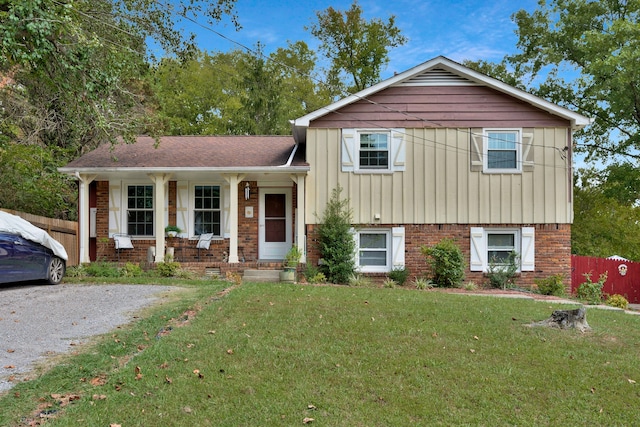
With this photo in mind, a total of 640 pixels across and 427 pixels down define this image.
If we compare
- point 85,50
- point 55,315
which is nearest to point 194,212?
point 85,50

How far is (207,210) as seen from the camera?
44.8ft

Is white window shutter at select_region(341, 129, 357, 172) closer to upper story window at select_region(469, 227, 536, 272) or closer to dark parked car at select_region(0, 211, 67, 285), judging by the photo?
upper story window at select_region(469, 227, 536, 272)

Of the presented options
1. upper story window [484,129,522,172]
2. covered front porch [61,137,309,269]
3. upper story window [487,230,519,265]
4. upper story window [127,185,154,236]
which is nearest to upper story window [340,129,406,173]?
covered front porch [61,137,309,269]

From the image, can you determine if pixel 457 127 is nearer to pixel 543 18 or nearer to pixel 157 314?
pixel 157 314

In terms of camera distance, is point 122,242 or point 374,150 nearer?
point 374,150

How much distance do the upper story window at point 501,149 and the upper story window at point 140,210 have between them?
9.35 meters

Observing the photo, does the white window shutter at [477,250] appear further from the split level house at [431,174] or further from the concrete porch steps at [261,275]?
the concrete porch steps at [261,275]

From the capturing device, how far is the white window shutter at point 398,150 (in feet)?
41.8

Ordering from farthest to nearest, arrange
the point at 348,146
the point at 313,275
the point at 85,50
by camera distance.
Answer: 1. the point at 348,146
2. the point at 313,275
3. the point at 85,50

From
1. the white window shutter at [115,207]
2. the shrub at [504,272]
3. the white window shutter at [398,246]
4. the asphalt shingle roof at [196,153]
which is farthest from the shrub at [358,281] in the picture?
the white window shutter at [115,207]

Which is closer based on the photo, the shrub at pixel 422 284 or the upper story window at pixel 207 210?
the shrub at pixel 422 284

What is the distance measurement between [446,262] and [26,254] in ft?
29.7

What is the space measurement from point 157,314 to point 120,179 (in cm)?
780

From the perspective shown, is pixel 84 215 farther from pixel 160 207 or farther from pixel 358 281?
pixel 358 281
